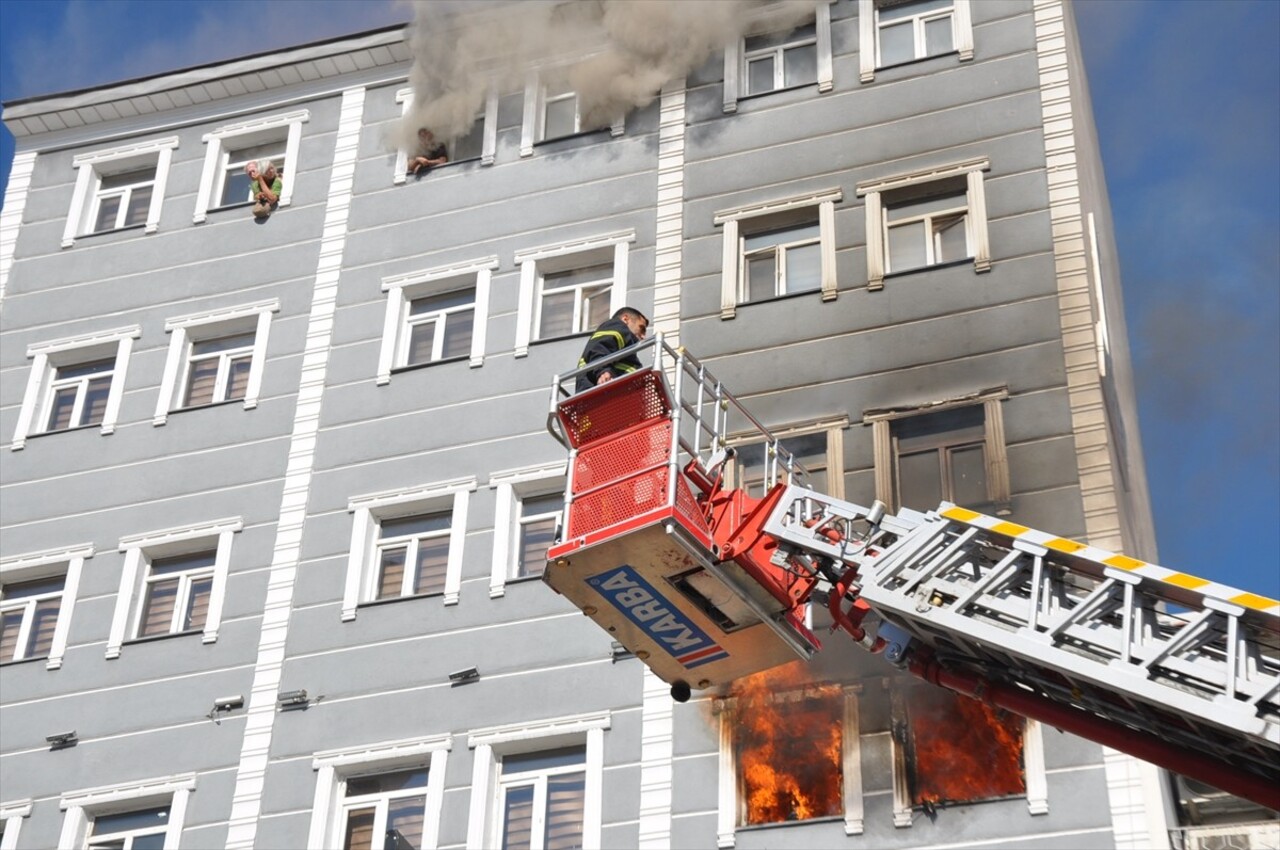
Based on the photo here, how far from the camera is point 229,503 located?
23.8 metres

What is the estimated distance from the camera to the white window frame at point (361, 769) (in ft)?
68.5

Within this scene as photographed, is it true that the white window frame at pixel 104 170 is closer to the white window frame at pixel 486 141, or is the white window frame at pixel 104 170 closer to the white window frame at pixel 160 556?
the white window frame at pixel 486 141

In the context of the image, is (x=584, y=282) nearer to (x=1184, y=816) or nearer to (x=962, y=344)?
(x=962, y=344)

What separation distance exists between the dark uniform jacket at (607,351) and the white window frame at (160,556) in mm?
8203

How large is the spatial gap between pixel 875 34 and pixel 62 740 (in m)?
12.5

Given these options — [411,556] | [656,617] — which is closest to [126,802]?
[411,556]

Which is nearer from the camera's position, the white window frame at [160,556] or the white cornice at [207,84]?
the white window frame at [160,556]

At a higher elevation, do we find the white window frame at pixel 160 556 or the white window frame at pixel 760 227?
the white window frame at pixel 760 227

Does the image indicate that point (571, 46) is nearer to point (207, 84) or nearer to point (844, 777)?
point (207, 84)

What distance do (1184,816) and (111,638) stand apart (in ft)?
A: 39.9

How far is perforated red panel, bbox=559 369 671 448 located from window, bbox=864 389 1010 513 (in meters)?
5.12

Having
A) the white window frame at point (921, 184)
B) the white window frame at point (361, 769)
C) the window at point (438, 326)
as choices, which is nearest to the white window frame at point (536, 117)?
the window at point (438, 326)

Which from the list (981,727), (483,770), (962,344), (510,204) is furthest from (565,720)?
(510,204)

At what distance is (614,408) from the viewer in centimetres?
1606
